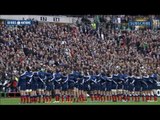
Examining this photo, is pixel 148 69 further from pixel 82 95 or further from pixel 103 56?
pixel 82 95

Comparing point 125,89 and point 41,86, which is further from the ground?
point 41,86

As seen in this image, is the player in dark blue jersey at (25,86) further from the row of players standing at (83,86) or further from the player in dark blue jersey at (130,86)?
the player in dark blue jersey at (130,86)

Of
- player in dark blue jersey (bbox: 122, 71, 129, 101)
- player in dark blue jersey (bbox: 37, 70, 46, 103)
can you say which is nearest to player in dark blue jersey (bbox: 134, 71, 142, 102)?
player in dark blue jersey (bbox: 122, 71, 129, 101)

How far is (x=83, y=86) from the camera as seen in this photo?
2038 cm

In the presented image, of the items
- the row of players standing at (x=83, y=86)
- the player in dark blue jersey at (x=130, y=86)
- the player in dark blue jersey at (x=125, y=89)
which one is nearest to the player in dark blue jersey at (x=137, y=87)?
the row of players standing at (x=83, y=86)

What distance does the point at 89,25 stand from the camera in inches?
938

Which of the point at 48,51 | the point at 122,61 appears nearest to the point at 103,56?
the point at 122,61

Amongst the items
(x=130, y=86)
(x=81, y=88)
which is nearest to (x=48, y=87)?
(x=81, y=88)

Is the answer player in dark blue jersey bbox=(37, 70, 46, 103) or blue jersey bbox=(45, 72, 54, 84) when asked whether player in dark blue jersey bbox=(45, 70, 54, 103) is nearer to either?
blue jersey bbox=(45, 72, 54, 84)

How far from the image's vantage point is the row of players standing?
19719mm

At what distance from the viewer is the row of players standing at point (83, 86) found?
776 inches

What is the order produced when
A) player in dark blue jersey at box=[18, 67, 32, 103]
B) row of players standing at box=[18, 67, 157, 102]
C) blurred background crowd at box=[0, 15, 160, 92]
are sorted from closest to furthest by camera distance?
1. player in dark blue jersey at box=[18, 67, 32, 103]
2. row of players standing at box=[18, 67, 157, 102]
3. blurred background crowd at box=[0, 15, 160, 92]

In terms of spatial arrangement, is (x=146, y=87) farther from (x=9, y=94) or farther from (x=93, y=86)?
(x=9, y=94)

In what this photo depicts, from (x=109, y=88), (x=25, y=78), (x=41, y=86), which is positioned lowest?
(x=109, y=88)
